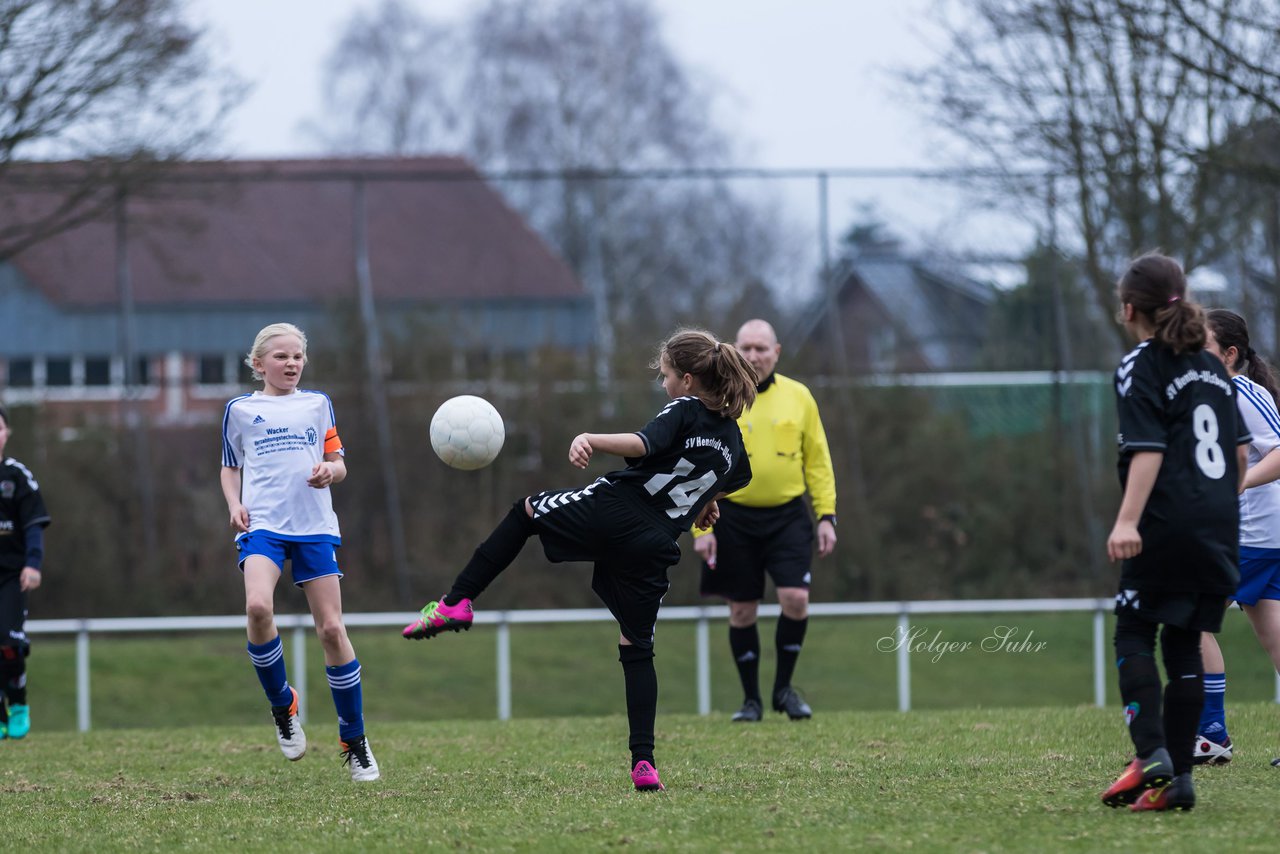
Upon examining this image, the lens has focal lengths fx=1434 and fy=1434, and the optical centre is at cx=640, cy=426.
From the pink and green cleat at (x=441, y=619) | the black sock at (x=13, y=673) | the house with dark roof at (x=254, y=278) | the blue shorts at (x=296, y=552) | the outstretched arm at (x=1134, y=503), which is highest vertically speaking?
the house with dark roof at (x=254, y=278)

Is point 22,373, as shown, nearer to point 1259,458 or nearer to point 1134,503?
point 1259,458

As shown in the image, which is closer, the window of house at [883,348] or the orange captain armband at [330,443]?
the orange captain armband at [330,443]

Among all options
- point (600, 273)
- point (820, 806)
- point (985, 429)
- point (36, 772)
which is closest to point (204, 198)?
point (600, 273)

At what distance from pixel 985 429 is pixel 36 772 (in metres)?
13.9

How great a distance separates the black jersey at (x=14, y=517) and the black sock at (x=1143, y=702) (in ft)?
21.6

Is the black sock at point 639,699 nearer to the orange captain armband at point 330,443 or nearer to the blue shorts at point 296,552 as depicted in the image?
the blue shorts at point 296,552

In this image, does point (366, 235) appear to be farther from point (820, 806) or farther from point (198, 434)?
point (820, 806)

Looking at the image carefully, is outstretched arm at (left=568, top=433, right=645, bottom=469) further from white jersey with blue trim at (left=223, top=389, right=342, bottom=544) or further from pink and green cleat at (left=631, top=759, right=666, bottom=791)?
white jersey with blue trim at (left=223, top=389, right=342, bottom=544)

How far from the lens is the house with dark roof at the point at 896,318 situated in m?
18.6

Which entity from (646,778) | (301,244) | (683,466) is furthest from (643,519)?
(301,244)

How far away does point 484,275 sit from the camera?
1923 centimetres

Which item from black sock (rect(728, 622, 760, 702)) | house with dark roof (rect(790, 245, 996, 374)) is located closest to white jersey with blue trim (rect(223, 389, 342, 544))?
black sock (rect(728, 622, 760, 702))

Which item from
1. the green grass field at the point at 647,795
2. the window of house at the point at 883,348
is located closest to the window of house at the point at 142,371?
the window of house at the point at 883,348

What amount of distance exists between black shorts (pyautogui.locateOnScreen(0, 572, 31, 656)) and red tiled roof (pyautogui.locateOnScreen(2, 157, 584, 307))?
10099 millimetres
